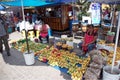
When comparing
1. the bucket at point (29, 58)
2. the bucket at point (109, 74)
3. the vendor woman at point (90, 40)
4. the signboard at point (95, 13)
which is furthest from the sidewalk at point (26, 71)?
the signboard at point (95, 13)

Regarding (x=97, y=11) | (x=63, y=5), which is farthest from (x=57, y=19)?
(x=97, y=11)

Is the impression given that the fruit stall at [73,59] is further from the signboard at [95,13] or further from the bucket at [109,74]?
the signboard at [95,13]

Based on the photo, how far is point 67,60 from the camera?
6074 mm

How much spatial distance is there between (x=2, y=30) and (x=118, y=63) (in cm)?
494

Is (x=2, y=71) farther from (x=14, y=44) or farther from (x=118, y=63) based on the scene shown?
(x=118, y=63)

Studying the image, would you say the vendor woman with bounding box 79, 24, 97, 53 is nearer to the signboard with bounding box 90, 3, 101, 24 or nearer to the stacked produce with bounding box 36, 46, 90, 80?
the stacked produce with bounding box 36, 46, 90, 80

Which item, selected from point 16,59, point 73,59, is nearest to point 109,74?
point 73,59

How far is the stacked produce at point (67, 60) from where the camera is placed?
4.94 metres

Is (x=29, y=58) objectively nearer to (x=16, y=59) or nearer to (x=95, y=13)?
(x=16, y=59)

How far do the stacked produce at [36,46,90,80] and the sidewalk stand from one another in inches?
10.1

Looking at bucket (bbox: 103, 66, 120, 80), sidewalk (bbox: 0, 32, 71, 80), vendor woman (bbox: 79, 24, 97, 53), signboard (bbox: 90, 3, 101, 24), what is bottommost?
sidewalk (bbox: 0, 32, 71, 80)

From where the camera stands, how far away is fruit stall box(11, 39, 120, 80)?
4.48m

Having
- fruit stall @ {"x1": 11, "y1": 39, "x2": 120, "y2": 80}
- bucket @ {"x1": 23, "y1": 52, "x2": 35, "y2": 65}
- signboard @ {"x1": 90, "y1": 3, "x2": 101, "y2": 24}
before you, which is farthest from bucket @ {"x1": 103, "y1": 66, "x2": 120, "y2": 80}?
signboard @ {"x1": 90, "y1": 3, "x2": 101, "y2": 24}

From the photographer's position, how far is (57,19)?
1124 centimetres
